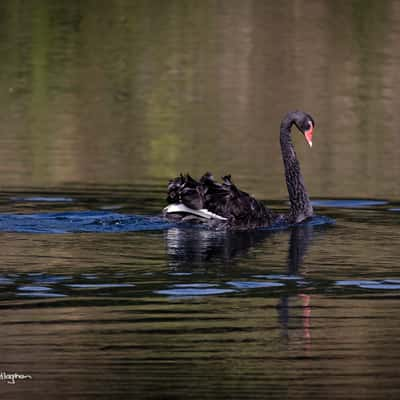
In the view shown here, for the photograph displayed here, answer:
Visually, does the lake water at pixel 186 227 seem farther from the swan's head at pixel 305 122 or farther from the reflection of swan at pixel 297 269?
the swan's head at pixel 305 122

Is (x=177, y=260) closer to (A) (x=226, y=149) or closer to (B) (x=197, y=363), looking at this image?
(B) (x=197, y=363)

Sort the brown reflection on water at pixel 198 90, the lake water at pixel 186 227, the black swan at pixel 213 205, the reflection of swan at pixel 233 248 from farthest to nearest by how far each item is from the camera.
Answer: the brown reflection on water at pixel 198 90 → the black swan at pixel 213 205 → the reflection of swan at pixel 233 248 → the lake water at pixel 186 227

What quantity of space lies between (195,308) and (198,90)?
19.1m

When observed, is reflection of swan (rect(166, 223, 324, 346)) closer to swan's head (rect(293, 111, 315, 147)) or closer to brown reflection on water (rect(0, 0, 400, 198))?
swan's head (rect(293, 111, 315, 147))

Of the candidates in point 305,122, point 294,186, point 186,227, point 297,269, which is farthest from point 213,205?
point 297,269

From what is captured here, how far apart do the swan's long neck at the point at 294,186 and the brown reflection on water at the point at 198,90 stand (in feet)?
3.89

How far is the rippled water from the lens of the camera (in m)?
7.71

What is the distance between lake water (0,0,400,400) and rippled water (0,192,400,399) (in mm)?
22

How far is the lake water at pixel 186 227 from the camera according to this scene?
8070 millimetres

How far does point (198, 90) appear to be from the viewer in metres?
28.5

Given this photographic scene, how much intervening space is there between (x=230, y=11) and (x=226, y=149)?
20299 millimetres

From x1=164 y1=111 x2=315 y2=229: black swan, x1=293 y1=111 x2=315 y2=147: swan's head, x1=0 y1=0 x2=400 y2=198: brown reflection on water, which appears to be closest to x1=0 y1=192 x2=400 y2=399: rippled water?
x1=164 y1=111 x2=315 y2=229: black swan

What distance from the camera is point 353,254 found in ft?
40.1

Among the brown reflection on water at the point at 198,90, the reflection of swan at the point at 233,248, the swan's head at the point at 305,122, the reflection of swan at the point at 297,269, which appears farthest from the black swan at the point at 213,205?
the brown reflection on water at the point at 198,90
